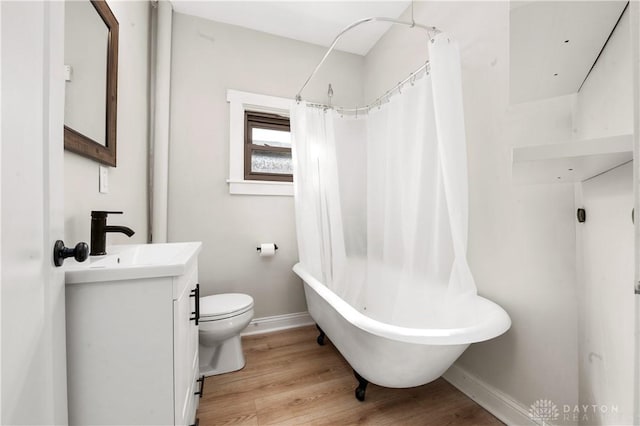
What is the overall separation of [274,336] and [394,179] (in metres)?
1.61

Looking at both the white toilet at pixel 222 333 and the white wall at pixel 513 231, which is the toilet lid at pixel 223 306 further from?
the white wall at pixel 513 231

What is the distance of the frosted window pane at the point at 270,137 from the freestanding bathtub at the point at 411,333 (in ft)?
4.46

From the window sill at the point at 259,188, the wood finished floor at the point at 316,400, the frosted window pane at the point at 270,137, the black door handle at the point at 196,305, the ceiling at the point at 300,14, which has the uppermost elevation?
the ceiling at the point at 300,14

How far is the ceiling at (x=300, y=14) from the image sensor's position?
1960 millimetres

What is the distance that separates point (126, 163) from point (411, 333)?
181cm

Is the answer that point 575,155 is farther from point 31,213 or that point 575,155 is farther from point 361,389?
point 361,389

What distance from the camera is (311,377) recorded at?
1.61 meters

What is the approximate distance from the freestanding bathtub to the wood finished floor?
5.4 inches

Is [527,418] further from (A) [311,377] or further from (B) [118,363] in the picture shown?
(B) [118,363]

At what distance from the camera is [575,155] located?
528mm

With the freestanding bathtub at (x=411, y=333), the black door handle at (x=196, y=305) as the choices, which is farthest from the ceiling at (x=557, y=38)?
the black door handle at (x=196, y=305)

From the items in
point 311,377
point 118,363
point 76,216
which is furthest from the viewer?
point 311,377

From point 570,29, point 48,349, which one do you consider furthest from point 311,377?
point 570,29

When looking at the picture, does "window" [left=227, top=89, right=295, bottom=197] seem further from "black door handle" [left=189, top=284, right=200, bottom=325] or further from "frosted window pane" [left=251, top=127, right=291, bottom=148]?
"black door handle" [left=189, top=284, right=200, bottom=325]
